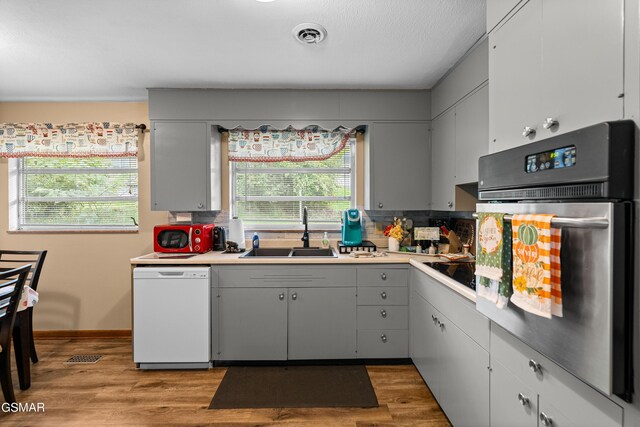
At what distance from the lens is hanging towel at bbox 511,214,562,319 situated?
0.96 meters

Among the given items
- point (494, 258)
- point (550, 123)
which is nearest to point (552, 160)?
point (550, 123)

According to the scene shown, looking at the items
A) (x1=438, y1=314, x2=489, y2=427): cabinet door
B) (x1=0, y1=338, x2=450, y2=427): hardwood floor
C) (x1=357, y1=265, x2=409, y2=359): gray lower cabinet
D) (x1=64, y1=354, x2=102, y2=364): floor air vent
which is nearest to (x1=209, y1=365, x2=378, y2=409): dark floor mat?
(x1=0, y1=338, x2=450, y2=427): hardwood floor

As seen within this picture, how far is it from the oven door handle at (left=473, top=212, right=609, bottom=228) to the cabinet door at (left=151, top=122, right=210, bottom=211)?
8.58 ft

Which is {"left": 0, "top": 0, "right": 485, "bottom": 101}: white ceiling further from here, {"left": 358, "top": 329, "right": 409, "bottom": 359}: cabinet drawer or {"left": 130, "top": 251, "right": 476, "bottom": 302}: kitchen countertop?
{"left": 358, "top": 329, "right": 409, "bottom": 359}: cabinet drawer

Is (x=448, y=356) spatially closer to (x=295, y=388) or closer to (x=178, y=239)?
(x=295, y=388)

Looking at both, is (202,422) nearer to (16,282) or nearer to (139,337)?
(139,337)

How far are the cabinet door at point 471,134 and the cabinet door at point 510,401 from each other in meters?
1.25

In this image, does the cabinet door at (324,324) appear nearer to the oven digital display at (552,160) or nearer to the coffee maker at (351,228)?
the coffee maker at (351,228)

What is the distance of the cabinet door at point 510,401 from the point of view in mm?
1195

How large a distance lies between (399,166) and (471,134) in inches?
32.2

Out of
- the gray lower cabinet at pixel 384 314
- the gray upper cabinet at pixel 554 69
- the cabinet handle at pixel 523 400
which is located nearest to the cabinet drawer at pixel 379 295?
the gray lower cabinet at pixel 384 314

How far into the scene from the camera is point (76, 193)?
3398 millimetres

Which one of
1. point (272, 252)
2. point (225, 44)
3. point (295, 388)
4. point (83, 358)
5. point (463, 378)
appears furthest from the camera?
point (272, 252)

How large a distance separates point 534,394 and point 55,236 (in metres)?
3.99
